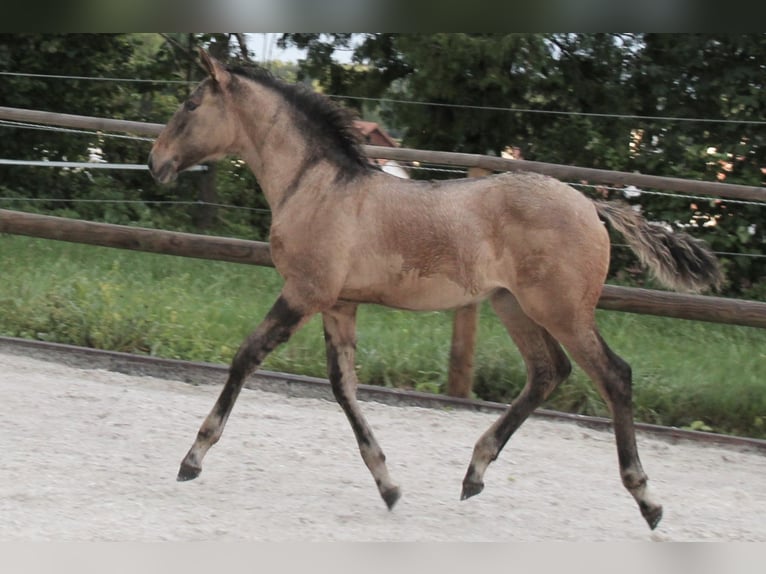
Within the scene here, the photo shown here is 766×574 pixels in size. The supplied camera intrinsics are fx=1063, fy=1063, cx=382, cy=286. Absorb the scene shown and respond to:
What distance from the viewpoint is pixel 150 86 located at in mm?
11820

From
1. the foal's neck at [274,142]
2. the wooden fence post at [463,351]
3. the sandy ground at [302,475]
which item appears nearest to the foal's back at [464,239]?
the foal's neck at [274,142]

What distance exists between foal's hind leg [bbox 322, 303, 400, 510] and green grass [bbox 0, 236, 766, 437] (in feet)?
6.89

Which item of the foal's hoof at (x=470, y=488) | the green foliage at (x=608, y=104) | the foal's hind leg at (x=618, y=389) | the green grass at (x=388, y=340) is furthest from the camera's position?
the green foliage at (x=608, y=104)

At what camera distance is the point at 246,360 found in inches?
170

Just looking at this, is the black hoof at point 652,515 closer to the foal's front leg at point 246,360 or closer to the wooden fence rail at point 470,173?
the foal's front leg at point 246,360

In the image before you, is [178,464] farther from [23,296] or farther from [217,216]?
[217,216]

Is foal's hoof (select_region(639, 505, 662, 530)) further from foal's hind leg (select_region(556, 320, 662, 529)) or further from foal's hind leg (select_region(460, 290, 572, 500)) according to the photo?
foal's hind leg (select_region(460, 290, 572, 500))

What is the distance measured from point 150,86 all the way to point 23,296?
16.1ft

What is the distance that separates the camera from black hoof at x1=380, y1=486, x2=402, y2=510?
4.29 m

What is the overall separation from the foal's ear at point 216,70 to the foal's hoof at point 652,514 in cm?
248

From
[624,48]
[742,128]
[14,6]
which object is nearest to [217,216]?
[624,48]

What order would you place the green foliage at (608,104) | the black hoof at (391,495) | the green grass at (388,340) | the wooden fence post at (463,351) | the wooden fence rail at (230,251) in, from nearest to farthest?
the black hoof at (391,495), the wooden fence rail at (230,251), the wooden fence post at (463,351), the green grass at (388,340), the green foliage at (608,104)

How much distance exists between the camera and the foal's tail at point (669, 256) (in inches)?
176

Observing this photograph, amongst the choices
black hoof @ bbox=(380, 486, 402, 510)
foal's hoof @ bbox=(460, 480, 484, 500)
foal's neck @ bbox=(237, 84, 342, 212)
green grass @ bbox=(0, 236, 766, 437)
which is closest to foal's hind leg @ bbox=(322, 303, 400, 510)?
black hoof @ bbox=(380, 486, 402, 510)
